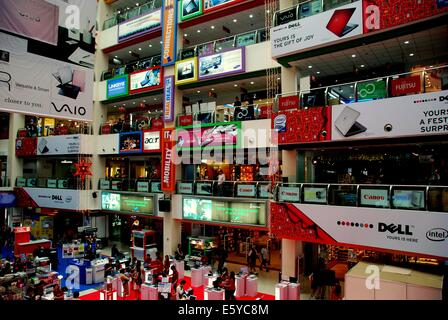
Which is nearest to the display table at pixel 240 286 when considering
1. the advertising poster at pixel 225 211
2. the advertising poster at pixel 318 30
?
the advertising poster at pixel 225 211

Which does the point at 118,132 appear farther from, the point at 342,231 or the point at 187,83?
the point at 342,231

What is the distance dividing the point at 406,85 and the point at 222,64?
9.12 metres

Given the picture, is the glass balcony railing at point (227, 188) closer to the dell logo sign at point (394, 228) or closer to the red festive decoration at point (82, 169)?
the dell logo sign at point (394, 228)

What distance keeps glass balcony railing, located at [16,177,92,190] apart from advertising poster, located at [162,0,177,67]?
9767mm

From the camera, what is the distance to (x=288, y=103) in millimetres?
13594

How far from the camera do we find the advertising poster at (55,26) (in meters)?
5.18

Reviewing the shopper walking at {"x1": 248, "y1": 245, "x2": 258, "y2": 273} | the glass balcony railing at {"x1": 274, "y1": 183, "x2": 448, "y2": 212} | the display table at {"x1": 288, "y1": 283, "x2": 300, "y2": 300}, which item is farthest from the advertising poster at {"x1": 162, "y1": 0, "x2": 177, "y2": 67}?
the display table at {"x1": 288, "y1": 283, "x2": 300, "y2": 300}

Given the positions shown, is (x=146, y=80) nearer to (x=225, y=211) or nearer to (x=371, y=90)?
(x=225, y=211)

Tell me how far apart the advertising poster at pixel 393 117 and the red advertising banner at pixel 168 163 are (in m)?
9.44

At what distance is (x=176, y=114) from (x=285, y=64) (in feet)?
23.4

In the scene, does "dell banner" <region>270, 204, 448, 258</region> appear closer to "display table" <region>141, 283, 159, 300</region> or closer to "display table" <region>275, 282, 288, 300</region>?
"display table" <region>275, 282, 288, 300</region>

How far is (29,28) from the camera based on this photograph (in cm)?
530

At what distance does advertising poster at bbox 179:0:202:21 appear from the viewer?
17891mm
